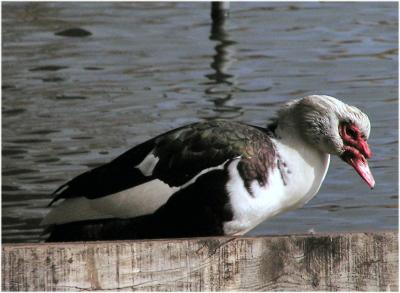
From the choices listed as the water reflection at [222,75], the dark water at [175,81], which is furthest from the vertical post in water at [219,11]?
the dark water at [175,81]

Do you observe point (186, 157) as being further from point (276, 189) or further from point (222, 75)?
point (222, 75)

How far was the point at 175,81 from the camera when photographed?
39.5 ft

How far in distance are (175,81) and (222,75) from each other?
703 millimetres

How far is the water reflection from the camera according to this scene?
11195 mm

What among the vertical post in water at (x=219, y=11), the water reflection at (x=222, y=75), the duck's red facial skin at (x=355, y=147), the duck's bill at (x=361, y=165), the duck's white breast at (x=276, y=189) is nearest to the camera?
the duck's white breast at (x=276, y=189)

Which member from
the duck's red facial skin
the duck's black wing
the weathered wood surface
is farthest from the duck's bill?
the weathered wood surface

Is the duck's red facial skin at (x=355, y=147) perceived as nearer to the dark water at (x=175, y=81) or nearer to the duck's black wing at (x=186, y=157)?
the duck's black wing at (x=186, y=157)

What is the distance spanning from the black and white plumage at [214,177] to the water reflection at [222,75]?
18.4 feet

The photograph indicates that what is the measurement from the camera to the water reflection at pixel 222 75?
36.7 ft

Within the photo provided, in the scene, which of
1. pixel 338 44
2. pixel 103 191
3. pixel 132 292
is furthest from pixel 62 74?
pixel 132 292

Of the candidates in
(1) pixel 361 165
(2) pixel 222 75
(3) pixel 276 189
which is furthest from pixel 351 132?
(2) pixel 222 75

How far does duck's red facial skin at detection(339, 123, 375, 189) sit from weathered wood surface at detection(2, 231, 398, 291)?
130 cm

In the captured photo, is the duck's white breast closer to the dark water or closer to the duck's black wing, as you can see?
the duck's black wing

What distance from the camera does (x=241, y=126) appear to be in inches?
201
